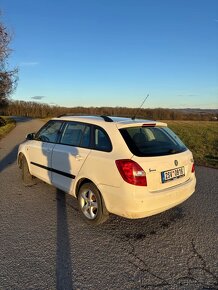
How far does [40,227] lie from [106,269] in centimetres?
150

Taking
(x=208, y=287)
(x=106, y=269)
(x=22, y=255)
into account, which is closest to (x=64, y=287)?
(x=106, y=269)

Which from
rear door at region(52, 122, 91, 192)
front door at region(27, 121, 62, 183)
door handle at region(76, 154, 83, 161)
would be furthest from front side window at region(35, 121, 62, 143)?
door handle at region(76, 154, 83, 161)

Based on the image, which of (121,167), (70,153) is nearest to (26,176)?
(70,153)

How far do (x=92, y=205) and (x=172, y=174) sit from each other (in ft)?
4.30

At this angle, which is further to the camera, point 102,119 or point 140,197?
point 102,119

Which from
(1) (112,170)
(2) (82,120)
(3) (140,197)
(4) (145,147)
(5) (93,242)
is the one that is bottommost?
(5) (93,242)

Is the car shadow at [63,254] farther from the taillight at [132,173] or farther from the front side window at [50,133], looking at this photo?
the front side window at [50,133]

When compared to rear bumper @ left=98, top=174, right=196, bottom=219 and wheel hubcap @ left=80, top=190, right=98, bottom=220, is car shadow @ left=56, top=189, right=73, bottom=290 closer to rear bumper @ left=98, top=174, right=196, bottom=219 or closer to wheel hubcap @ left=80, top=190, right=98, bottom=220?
wheel hubcap @ left=80, top=190, right=98, bottom=220

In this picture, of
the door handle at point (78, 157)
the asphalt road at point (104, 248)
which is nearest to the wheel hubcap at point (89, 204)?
the asphalt road at point (104, 248)

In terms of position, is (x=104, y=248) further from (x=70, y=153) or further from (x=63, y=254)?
(x=70, y=153)

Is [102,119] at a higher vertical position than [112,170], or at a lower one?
higher

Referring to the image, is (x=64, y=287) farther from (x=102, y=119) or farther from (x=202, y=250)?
(x=102, y=119)

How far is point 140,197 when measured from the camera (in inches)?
162

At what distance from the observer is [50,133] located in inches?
242
